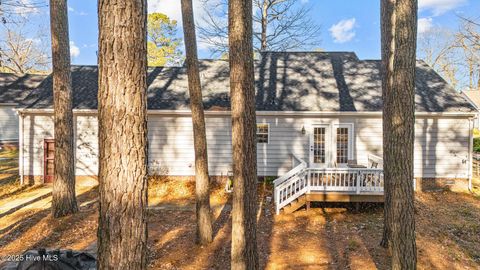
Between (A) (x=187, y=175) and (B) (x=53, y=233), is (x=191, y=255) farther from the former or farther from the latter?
(A) (x=187, y=175)

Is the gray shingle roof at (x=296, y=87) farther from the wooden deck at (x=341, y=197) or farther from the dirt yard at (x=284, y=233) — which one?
the wooden deck at (x=341, y=197)

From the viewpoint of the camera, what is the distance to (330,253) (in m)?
5.82

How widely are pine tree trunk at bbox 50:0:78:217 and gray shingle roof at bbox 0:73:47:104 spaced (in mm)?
17668

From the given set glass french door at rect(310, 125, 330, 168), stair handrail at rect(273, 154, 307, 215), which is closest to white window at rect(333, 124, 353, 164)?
glass french door at rect(310, 125, 330, 168)

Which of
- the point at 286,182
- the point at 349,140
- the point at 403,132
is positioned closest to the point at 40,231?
the point at 286,182

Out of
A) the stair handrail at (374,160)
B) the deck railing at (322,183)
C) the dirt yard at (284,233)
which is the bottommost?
the dirt yard at (284,233)

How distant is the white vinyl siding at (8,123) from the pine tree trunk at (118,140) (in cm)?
2409

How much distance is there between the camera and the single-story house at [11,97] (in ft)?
68.4

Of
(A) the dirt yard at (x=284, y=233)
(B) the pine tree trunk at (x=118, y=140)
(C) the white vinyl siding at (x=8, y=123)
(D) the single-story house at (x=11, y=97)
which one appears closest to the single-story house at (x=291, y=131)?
(A) the dirt yard at (x=284, y=233)

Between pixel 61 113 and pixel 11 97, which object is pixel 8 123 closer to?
pixel 11 97

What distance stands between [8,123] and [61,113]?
1847cm

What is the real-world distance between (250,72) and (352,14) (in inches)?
747

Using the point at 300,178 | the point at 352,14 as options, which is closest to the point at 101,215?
the point at 300,178

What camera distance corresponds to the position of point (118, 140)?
2.26 m
